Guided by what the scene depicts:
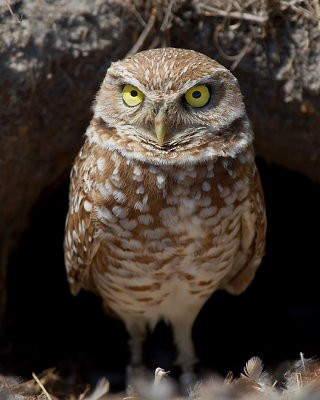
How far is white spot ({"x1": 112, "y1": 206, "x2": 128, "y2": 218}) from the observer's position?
2359mm

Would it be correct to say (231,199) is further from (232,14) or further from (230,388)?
(232,14)

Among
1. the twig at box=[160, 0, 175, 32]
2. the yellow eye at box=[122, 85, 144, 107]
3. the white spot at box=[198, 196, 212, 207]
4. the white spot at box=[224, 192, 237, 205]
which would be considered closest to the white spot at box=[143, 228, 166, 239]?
the white spot at box=[198, 196, 212, 207]

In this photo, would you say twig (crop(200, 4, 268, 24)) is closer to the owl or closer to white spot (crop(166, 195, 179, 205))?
the owl

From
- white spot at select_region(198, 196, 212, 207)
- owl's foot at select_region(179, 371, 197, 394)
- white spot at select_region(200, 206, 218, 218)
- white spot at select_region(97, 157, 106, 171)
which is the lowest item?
owl's foot at select_region(179, 371, 197, 394)

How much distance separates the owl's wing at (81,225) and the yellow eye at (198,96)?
615 mm

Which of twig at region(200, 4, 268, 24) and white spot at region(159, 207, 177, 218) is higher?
twig at region(200, 4, 268, 24)

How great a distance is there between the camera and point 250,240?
2781 millimetres

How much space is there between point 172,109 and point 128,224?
1.92ft

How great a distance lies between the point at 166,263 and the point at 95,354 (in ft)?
5.37

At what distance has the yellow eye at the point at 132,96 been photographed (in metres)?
2.20

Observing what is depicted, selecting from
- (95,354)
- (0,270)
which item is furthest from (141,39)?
(95,354)

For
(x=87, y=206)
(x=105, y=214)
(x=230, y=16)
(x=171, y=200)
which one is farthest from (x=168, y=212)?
(x=230, y=16)

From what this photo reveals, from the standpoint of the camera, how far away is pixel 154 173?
2289 millimetres

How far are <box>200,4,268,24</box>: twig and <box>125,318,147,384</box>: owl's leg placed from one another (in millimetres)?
1869
